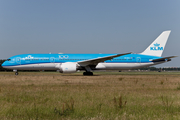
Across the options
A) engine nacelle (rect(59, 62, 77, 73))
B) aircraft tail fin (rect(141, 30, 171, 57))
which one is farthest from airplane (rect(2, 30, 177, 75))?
engine nacelle (rect(59, 62, 77, 73))

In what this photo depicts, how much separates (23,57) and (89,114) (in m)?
28.5

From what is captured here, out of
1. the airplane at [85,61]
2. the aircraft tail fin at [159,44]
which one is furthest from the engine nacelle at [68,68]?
the aircraft tail fin at [159,44]

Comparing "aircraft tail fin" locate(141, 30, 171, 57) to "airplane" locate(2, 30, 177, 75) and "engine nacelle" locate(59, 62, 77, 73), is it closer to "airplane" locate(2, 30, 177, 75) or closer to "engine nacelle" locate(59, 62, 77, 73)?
→ "airplane" locate(2, 30, 177, 75)

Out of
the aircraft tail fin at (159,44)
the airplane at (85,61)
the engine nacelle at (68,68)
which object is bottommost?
the engine nacelle at (68,68)

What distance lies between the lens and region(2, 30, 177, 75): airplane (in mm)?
32000

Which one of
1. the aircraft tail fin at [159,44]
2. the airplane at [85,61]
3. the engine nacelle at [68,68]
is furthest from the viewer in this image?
the aircraft tail fin at [159,44]

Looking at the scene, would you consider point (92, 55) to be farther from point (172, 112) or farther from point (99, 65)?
point (172, 112)

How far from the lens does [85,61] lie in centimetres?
3052

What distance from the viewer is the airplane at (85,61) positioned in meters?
32.0

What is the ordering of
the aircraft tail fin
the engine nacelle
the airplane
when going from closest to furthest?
the engine nacelle
the airplane
the aircraft tail fin

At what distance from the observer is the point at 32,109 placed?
6836 mm

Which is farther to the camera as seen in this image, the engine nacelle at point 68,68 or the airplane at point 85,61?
the airplane at point 85,61

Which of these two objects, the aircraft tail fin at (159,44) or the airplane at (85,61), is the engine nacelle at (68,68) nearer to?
the airplane at (85,61)

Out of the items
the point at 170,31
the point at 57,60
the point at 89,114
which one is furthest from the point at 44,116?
the point at 170,31
